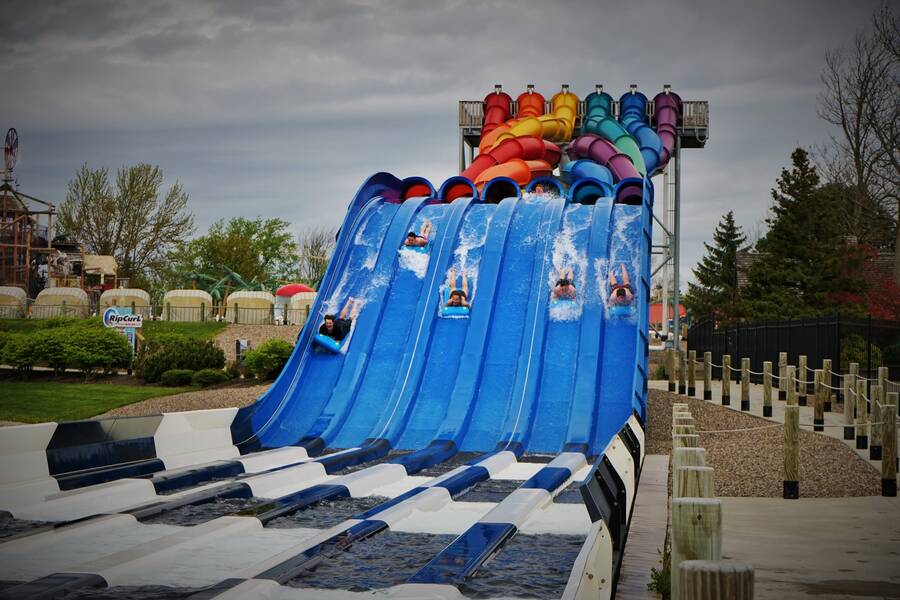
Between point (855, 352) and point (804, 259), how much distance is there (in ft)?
31.9

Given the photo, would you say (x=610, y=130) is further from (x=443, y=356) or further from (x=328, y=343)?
(x=328, y=343)

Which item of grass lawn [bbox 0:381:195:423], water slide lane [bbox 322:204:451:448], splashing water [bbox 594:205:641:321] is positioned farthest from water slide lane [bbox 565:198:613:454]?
grass lawn [bbox 0:381:195:423]

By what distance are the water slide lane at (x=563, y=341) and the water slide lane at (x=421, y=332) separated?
156 centimetres

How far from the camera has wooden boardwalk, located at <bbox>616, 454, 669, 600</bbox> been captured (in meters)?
4.67

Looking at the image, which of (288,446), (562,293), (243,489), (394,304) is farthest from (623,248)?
(243,489)

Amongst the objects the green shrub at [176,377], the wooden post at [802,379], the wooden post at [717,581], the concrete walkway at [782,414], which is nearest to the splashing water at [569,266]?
the concrete walkway at [782,414]

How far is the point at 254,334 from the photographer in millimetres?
28156

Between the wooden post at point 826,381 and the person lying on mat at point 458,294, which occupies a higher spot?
the person lying on mat at point 458,294

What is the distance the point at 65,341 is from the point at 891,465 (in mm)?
15641

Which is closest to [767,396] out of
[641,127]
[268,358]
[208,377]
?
[268,358]

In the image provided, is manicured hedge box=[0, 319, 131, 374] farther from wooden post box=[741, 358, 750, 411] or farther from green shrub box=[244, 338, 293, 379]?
wooden post box=[741, 358, 750, 411]

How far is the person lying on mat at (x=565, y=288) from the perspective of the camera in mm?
12924

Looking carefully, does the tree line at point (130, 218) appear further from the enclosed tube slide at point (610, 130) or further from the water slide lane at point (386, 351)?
the water slide lane at point (386, 351)

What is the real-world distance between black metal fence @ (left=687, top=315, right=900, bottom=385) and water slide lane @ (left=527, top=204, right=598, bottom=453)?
221 inches
